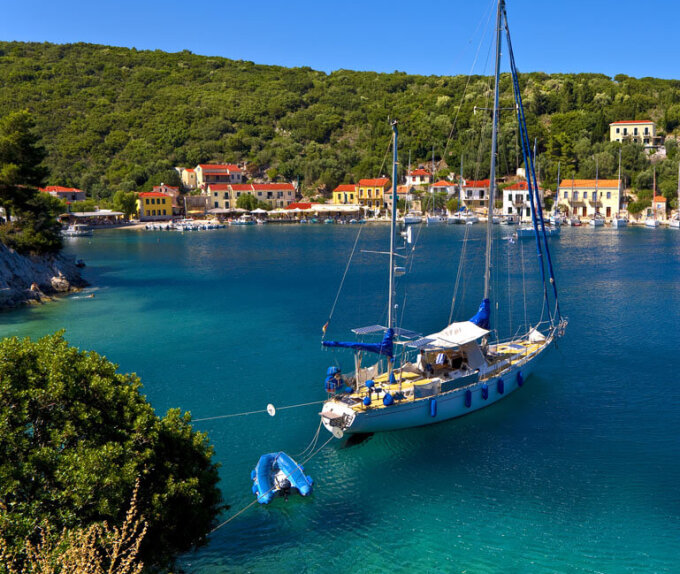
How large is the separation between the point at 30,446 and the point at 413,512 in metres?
10.1

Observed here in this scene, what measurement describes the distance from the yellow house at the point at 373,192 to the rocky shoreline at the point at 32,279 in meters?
80.4

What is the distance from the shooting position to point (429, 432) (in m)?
20.7

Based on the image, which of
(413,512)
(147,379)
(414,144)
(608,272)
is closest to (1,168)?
(147,379)

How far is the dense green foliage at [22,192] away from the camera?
46781 mm

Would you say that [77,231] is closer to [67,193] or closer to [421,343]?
[67,193]

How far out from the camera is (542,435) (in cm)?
2083

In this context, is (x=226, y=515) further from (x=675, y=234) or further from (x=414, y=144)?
(x=414, y=144)

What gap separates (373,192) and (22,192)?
83498mm

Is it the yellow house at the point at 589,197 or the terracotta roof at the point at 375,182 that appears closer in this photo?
the yellow house at the point at 589,197

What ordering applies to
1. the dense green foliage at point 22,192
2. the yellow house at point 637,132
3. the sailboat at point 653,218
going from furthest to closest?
1. the yellow house at point 637,132
2. the sailboat at point 653,218
3. the dense green foliage at point 22,192

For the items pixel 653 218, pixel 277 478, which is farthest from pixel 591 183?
pixel 277 478

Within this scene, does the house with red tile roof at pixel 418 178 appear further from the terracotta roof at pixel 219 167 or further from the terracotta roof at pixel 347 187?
the terracotta roof at pixel 219 167

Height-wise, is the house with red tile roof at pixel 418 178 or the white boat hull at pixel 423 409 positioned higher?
the house with red tile roof at pixel 418 178

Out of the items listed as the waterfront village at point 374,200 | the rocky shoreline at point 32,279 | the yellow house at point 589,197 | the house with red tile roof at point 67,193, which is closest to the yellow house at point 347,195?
the waterfront village at point 374,200
